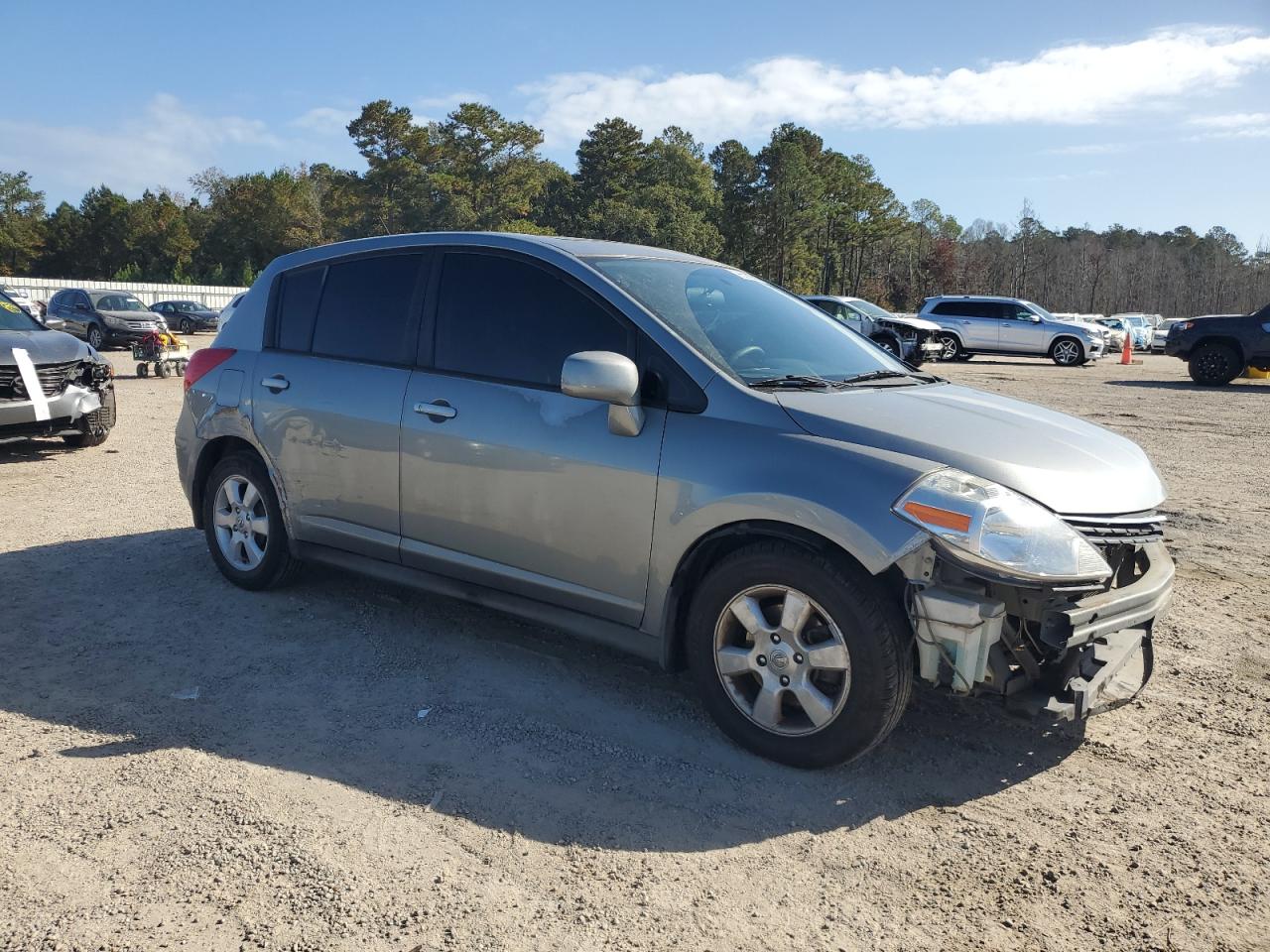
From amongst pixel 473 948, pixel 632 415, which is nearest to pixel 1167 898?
pixel 473 948

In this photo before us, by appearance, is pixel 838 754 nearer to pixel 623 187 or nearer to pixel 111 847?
pixel 111 847

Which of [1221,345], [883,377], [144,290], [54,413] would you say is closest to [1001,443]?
[883,377]

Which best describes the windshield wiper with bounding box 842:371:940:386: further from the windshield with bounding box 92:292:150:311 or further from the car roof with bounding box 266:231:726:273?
the windshield with bounding box 92:292:150:311

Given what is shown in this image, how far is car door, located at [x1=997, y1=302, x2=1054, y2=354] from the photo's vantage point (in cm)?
2952

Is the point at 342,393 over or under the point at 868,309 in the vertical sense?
under

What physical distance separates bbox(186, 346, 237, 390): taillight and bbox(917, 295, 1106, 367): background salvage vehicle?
27.0 meters

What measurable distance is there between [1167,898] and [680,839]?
141 cm

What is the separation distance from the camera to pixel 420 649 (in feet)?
15.2

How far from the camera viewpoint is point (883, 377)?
4332 millimetres

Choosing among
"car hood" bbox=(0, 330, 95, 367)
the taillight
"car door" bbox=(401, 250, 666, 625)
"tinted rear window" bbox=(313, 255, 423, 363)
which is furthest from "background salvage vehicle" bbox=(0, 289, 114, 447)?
→ "car door" bbox=(401, 250, 666, 625)

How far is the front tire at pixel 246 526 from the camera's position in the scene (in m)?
5.21

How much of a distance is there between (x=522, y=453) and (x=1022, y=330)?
28.6 m

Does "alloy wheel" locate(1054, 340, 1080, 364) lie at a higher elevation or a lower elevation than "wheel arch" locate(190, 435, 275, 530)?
higher

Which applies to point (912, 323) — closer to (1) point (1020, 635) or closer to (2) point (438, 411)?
(2) point (438, 411)
